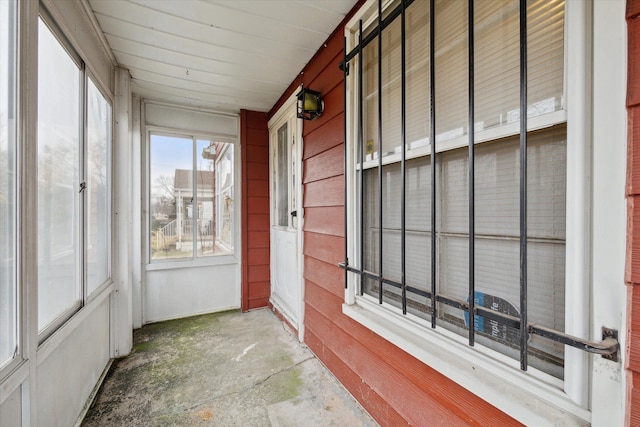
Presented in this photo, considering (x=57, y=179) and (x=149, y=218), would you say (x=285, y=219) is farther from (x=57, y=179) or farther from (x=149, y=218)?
(x=57, y=179)

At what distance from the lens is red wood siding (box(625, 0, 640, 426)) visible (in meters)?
0.62

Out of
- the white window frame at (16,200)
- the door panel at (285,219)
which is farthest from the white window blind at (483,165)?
the white window frame at (16,200)

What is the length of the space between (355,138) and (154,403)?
2.13m

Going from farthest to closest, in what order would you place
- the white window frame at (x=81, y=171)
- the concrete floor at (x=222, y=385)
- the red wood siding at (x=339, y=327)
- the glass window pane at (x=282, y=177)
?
the glass window pane at (x=282, y=177), the concrete floor at (x=222, y=385), the white window frame at (x=81, y=171), the red wood siding at (x=339, y=327)

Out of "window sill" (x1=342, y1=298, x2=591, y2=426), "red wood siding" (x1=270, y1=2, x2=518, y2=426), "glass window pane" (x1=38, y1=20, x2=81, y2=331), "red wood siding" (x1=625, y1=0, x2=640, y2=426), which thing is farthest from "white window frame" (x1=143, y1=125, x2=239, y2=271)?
"red wood siding" (x1=625, y1=0, x2=640, y2=426)

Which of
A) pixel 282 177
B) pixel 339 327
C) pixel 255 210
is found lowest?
pixel 339 327

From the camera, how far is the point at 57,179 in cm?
139

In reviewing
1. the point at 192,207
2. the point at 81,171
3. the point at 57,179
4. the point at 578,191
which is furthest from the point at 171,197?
the point at 578,191

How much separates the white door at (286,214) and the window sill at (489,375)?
138cm

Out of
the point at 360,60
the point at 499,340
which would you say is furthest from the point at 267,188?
the point at 499,340

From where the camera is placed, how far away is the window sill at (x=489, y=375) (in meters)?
0.77

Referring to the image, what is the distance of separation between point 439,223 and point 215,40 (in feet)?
6.51

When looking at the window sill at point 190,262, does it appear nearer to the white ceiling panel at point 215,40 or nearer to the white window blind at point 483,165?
the white ceiling panel at point 215,40

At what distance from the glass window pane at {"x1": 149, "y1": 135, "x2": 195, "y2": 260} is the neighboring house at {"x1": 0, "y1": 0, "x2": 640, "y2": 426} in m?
0.67
